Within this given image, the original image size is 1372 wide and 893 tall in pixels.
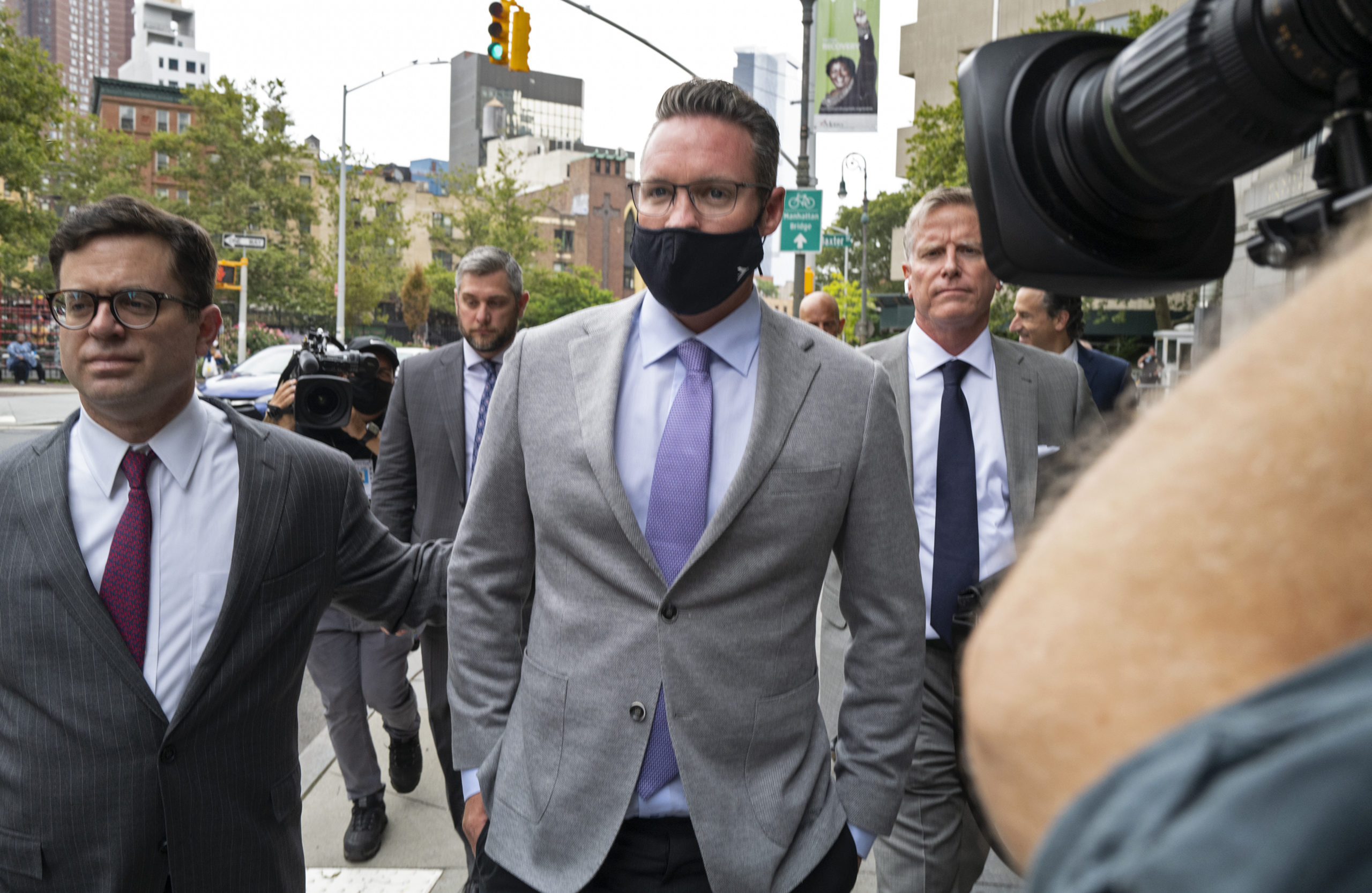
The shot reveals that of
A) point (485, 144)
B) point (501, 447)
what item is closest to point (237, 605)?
point (501, 447)

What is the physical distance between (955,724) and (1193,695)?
3039 mm

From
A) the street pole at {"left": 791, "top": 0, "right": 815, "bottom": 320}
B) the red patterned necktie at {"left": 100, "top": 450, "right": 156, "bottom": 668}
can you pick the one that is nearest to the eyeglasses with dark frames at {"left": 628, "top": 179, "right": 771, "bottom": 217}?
the red patterned necktie at {"left": 100, "top": 450, "right": 156, "bottom": 668}

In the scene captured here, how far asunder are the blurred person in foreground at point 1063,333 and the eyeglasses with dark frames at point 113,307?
3898mm

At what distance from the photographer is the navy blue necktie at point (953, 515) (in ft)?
11.2

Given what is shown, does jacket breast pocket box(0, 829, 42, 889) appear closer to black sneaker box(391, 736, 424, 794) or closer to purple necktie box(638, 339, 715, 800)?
purple necktie box(638, 339, 715, 800)

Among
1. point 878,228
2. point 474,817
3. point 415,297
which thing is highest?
point 878,228

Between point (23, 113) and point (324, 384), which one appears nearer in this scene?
point (324, 384)

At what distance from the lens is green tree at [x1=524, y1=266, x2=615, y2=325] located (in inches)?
2584

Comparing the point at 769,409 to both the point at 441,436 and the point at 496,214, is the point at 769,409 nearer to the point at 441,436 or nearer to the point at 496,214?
the point at 441,436

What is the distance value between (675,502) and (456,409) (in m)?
2.71

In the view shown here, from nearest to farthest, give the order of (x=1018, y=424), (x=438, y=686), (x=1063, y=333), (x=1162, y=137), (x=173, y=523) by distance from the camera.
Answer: (x=1162, y=137) → (x=173, y=523) → (x=1018, y=424) → (x=438, y=686) → (x=1063, y=333)

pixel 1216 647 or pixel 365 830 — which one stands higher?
pixel 1216 647

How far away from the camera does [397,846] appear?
4551mm

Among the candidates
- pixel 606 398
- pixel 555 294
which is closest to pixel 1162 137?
pixel 606 398
